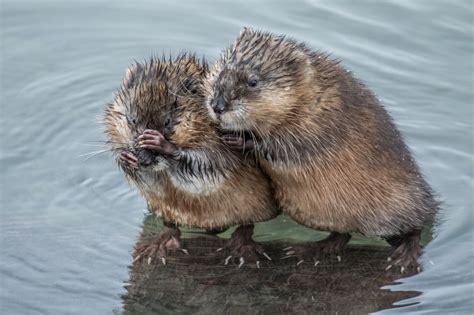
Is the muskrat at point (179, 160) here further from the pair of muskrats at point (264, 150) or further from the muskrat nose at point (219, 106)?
the muskrat nose at point (219, 106)

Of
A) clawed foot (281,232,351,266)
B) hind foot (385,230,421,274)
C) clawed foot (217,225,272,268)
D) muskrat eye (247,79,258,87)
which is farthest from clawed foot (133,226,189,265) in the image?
hind foot (385,230,421,274)

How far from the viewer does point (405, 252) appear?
8.04 metres

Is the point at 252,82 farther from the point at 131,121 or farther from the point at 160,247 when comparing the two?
the point at 160,247

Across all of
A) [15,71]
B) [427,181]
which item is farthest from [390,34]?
[15,71]

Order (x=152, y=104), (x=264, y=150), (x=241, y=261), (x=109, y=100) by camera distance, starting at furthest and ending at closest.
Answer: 1. (x=109, y=100)
2. (x=241, y=261)
3. (x=264, y=150)
4. (x=152, y=104)

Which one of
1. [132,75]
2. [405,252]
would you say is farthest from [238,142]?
[405,252]

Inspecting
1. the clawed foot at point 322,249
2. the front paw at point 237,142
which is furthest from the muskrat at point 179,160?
the clawed foot at point 322,249

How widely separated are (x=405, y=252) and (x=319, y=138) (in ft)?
3.11

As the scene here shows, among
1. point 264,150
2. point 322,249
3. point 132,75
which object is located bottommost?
point 322,249

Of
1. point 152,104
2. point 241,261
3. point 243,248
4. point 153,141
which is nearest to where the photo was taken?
point 153,141

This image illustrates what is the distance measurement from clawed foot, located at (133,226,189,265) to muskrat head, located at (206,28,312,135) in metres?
0.98

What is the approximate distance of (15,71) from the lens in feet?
34.2

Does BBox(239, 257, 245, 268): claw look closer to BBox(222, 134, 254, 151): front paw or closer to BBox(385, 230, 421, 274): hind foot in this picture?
BBox(222, 134, 254, 151): front paw

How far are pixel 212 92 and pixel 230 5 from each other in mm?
3945
